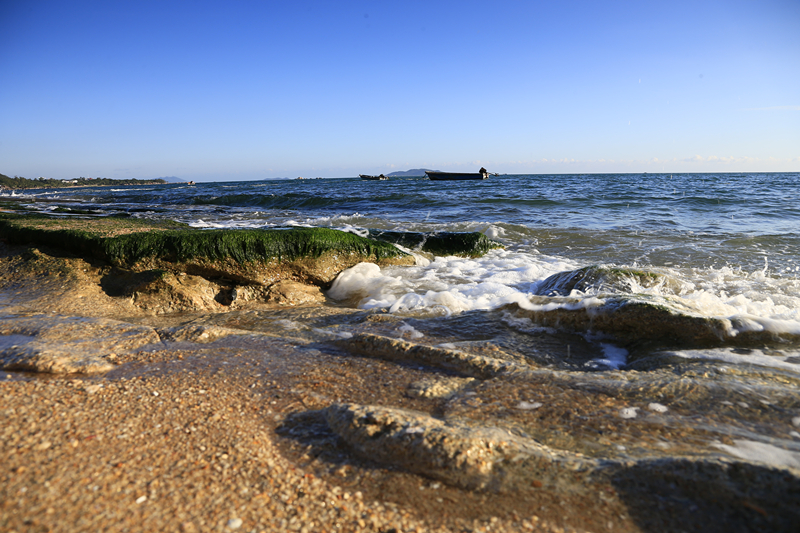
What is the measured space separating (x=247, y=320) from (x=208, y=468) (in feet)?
8.51

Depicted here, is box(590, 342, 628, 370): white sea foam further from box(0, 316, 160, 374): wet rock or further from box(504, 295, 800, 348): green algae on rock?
box(0, 316, 160, 374): wet rock

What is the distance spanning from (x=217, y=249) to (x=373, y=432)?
4046mm

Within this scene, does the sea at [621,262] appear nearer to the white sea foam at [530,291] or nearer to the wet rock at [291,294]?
the white sea foam at [530,291]

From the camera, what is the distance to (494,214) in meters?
15.0

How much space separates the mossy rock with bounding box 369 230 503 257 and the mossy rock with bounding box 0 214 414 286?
75.8 inches

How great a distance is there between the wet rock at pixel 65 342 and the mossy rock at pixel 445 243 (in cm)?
512

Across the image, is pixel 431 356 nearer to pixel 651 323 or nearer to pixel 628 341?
pixel 628 341

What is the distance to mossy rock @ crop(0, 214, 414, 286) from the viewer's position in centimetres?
514

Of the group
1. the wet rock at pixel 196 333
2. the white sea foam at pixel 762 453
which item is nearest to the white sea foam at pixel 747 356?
the white sea foam at pixel 762 453

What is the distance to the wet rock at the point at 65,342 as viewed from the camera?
8.77ft

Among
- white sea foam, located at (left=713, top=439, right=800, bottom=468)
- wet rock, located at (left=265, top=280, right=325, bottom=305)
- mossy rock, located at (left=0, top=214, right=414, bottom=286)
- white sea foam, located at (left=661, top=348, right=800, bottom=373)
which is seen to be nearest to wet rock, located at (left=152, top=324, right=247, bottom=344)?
wet rock, located at (left=265, top=280, right=325, bottom=305)

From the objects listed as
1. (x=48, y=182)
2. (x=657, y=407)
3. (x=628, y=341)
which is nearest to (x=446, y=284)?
(x=628, y=341)

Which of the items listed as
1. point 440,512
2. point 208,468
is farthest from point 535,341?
point 208,468

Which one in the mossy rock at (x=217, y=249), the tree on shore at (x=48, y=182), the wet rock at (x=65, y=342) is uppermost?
the tree on shore at (x=48, y=182)
